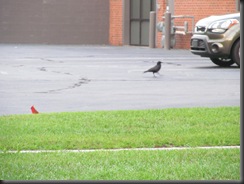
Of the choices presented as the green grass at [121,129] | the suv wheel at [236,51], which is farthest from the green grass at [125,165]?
the suv wheel at [236,51]

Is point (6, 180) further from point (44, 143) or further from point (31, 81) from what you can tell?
point (31, 81)

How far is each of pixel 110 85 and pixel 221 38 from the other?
4.98 meters

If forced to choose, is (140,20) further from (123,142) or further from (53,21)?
(123,142)

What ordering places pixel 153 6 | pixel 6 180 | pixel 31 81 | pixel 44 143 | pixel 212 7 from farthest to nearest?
pixel 153 6
pixel 212 7
pixel 31 81
pixel 44 143
pixel 6 180

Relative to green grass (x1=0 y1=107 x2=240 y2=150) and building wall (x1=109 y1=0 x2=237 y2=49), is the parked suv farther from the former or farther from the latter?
building wall (x1=109 y1=0 x2=237 y2=49)

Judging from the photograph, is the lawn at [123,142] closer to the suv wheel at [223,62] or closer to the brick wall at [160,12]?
the suv wheel at [223,62]

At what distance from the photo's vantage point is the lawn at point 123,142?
299 inches

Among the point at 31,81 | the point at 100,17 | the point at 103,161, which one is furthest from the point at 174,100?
the point at 100,17

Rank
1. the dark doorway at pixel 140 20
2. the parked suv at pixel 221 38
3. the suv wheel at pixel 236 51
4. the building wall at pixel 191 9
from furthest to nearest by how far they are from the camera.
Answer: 1. the dark doorway at pixel 140 20
2. the building wall at pixel 191 9
3. the parked suv at pixel 221 38
4. the suv wheel at pixel 236 51

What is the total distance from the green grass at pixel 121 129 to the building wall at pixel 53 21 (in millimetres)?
31808

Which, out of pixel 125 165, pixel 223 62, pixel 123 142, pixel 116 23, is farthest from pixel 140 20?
pixel 125 165

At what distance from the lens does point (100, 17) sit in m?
44.5

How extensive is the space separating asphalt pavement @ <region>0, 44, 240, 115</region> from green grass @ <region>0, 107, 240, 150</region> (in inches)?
54.0

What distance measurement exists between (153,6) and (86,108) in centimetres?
2763
